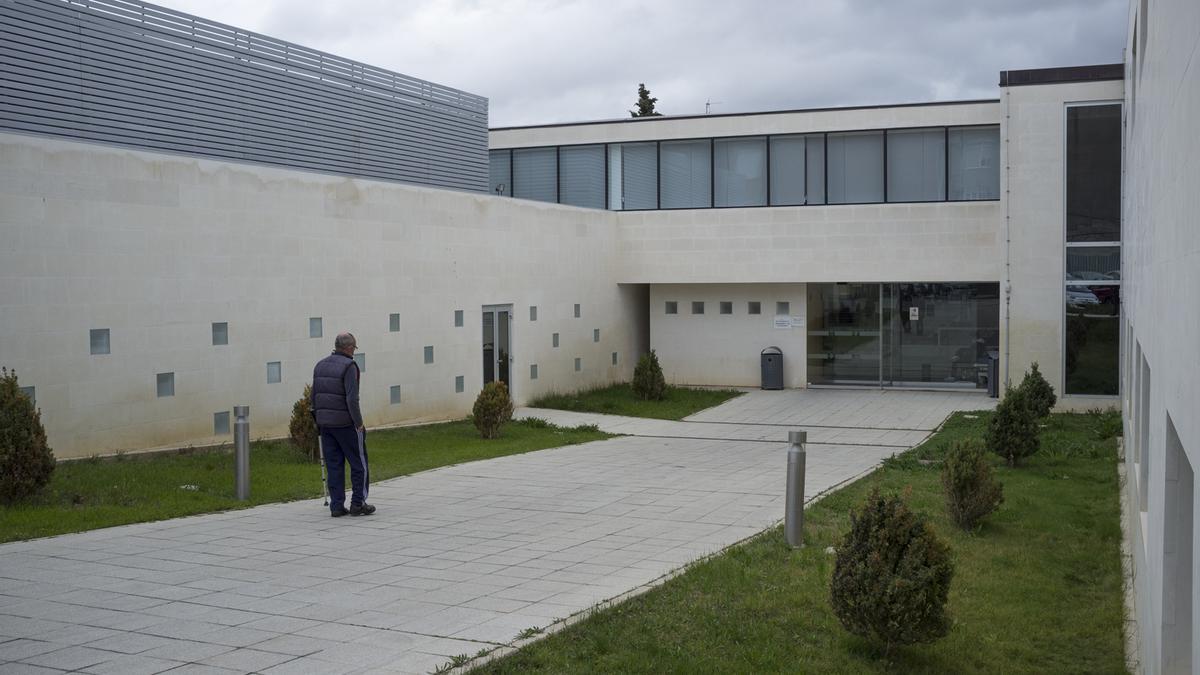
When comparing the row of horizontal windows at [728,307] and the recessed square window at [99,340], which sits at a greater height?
the row of horizontal windows at [728,307]

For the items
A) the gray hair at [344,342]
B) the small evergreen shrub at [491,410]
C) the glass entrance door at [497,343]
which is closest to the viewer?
the gray hair at [344,342]

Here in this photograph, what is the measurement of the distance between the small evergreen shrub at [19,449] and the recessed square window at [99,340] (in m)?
3.24

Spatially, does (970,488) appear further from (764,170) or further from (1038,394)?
(764,170)

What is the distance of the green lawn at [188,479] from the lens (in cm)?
1108

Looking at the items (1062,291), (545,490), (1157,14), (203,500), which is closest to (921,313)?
(1062,291)

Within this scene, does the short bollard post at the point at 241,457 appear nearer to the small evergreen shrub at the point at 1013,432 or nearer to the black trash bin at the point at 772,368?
the small evergreen shrub at the point at 1013,432

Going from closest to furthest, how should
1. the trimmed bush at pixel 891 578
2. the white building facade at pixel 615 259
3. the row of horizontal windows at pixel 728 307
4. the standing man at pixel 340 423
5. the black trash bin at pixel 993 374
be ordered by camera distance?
the trimmed bush at pixel 891 578, the standing man at pixel 340 423, the white building facade at pixel 615 259, the black trash bin at pixel 993 374, the row of horizontal windows at pixel 728 307

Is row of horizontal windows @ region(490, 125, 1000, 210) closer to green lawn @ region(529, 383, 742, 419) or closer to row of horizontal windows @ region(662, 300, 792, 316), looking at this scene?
row of horizontal windows @ region(662, 300, 792, 316)

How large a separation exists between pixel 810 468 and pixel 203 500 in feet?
28.2

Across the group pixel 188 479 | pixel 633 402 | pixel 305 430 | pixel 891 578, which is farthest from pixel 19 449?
pixel 633 402

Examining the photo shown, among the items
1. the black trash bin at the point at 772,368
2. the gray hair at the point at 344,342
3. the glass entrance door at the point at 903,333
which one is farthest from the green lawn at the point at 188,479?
the glass entrance door at the point at 903,333

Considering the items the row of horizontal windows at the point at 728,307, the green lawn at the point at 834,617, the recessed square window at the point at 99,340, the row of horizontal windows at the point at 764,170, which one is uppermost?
the row of horizontal windows at the point at 764,170

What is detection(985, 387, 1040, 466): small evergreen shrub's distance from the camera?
53.6ft

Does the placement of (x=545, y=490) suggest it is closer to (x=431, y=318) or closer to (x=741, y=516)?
(x=741, y=516)
